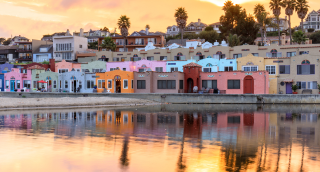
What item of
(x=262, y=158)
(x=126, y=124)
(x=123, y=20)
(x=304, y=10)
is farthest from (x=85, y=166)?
(x=304, y=10)

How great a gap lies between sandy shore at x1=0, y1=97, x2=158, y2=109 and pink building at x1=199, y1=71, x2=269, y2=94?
1364cm

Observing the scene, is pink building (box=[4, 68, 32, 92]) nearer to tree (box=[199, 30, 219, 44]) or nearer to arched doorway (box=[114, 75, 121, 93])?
arched doorway (box=[114, 75, 121, 93])

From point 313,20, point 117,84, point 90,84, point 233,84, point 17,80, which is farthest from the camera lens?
point 313,20

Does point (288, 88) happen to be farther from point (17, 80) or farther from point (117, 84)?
point (17, 80)

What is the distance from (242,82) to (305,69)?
12.2 m

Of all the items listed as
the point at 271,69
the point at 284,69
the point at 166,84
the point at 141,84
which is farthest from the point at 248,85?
the point at 141,84

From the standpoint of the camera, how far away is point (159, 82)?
199ft

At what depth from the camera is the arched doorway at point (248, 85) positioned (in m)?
57.7

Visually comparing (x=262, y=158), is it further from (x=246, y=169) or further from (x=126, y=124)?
(x=126, y=124)

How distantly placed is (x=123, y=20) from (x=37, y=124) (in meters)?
71.3

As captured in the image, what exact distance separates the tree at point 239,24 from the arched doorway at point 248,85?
157 feet

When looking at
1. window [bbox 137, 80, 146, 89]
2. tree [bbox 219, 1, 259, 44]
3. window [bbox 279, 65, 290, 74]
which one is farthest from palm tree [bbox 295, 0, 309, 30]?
window [bbox 137, 80, 146, 89]

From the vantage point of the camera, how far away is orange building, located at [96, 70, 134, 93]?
61469 millimetres

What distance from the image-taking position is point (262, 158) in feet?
51.6
